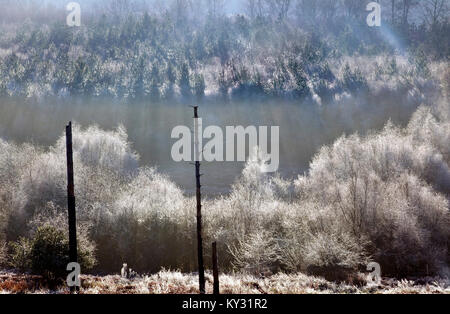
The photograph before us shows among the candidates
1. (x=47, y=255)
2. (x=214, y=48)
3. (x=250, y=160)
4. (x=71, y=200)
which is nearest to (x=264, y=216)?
(x=250, y=160)

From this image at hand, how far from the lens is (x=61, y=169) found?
35.7m

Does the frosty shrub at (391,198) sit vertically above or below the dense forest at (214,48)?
below

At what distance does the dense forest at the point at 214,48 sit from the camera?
214ft

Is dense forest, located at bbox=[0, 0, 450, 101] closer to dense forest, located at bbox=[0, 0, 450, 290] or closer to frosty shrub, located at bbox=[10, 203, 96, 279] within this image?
dense forest, located at bbox=[0, 0, 450, 290]

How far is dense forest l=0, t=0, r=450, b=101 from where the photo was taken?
6519 cm

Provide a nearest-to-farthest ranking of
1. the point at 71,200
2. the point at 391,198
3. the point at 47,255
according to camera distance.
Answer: the point at 71,200 → the point at 47,255 → the point at 391,198

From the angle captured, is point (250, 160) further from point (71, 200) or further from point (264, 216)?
point (71, 200)

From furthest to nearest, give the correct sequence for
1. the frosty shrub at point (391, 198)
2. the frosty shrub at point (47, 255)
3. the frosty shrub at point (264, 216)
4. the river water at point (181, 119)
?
the river water at point (181, 119), the frosty shrub at point (391, 198), the frosty shrub at point (264, 216), the frosty shrub at point (47, 255)

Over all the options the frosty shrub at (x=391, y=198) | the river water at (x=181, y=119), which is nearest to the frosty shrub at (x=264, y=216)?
the frosty shrub at (x=391, y=198)

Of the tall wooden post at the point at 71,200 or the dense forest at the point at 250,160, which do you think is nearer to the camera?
the tall wooden post at the point at 71,200

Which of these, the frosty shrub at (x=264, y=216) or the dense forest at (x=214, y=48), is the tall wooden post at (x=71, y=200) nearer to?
the frosty shrub at (x=264, y=216)

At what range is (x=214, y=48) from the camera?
7888 cm

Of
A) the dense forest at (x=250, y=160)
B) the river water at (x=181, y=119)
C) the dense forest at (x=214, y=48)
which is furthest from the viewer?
the dense forest at (x=214, y=48)

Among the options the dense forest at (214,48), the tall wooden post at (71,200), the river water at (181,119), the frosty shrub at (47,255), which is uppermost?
the dense forest at (214,48)
